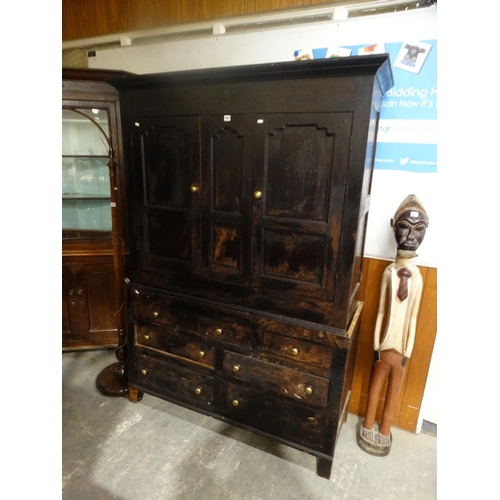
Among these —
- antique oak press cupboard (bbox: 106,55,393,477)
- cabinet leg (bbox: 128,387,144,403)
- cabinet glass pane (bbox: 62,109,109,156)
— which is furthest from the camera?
cabinet glass pane (bbox: 62,109,109,156)

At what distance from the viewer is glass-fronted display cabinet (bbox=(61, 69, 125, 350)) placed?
2.50 meters

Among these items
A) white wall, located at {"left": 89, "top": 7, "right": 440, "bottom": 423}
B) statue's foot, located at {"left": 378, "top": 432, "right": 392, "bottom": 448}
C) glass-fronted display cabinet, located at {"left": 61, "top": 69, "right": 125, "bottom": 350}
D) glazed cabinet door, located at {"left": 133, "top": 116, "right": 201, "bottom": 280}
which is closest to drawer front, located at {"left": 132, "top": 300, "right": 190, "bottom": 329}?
glazed cabinet door, located at {"left": 133, "top": 116, "right": 201, "bottom": 280}

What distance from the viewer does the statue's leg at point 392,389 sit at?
5.87 feet

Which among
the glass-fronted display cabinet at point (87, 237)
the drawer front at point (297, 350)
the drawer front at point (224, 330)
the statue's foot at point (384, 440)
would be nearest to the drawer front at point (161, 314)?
the drawer front at point (224, 330)

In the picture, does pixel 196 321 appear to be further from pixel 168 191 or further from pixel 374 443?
pixel 374 443

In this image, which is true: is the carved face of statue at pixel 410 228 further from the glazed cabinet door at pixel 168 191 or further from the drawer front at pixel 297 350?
the glazed cabinet door at pixel 168 191

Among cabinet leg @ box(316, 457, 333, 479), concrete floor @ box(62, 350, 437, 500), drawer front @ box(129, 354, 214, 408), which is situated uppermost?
drawer front @ box(129, 354, 214, 408)

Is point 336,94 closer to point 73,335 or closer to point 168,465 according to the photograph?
point 168,465

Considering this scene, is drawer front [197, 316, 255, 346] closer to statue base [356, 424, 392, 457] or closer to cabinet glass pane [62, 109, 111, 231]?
statue base [356, 424, 392, 457]

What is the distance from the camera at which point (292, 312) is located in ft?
5.27

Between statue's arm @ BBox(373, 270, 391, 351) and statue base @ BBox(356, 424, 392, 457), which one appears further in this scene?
statue base @ BBox(356, 424, 392, 457)

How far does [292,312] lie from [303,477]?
92 centimetres

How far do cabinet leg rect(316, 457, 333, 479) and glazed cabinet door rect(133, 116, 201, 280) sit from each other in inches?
47.4

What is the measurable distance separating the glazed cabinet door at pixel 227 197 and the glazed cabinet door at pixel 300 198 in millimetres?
63
